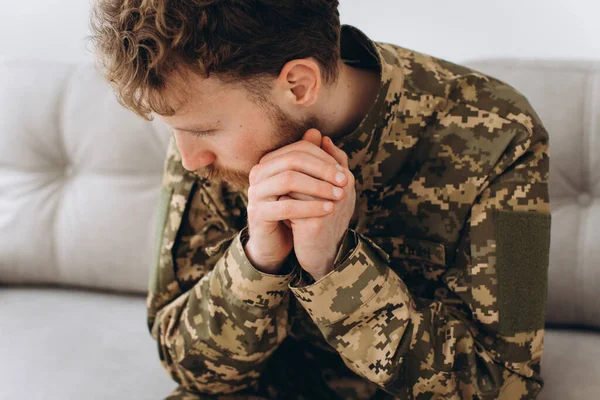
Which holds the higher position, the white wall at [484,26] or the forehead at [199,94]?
the white wall at [484,26]

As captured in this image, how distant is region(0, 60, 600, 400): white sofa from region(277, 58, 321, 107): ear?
533mm

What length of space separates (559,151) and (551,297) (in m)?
0.28

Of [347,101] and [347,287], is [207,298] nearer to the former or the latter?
[347,287]

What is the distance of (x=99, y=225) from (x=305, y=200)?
2.56ft

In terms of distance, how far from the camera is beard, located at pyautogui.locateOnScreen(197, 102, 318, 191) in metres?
0.91

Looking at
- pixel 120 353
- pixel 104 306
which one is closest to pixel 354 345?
pixel 120 353

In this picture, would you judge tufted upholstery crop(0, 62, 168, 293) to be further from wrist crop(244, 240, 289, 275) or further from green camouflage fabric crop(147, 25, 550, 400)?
wrist crop(244, 240, 289, 275)

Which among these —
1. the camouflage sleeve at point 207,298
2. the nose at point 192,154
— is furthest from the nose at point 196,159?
the camouflage sleeve at point 207,298

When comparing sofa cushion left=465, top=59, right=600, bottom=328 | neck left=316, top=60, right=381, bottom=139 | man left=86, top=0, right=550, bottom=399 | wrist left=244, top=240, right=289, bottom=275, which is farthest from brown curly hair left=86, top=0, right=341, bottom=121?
sofa cushion left=465, top=59, right=600, bottom=328

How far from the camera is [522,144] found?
3.11 feet

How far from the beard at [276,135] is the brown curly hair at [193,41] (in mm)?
31

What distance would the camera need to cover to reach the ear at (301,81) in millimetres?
896

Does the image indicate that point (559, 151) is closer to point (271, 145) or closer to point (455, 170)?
point (455, 170)

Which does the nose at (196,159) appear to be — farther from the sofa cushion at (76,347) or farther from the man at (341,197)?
the sofa cushion at (76,347)
